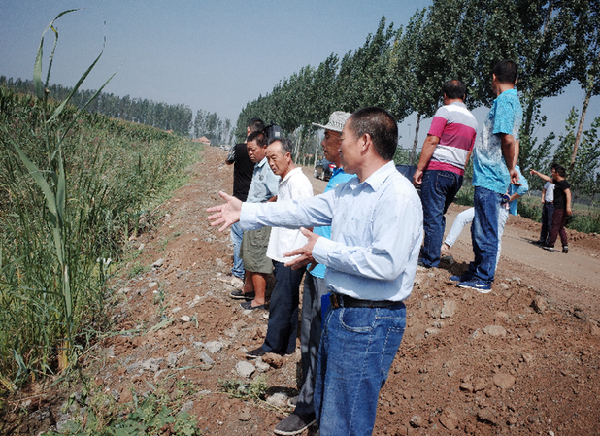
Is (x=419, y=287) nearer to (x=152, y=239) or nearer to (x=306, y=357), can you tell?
(x=306, y=357)

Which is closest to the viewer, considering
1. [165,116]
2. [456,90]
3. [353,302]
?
[353,302]

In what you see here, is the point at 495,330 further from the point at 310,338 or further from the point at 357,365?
the point at 357,365

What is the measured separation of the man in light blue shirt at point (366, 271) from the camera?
57.3 inches

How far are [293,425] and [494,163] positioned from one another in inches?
107

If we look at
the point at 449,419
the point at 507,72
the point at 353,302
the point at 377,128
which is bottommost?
the point at 449,419

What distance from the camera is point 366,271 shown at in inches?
56.9

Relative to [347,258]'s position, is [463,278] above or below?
below

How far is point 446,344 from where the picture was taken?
303 centimetres

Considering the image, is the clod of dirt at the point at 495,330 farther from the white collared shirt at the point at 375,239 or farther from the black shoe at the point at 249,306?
the black shoe at the point at 249,306

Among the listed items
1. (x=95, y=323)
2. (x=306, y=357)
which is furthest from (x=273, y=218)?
(x=95, y=323)

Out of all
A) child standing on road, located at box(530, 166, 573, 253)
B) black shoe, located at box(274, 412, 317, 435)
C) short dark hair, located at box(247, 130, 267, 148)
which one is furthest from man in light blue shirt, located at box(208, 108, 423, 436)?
child standing on road, located at box(530, 166, 573, 253)

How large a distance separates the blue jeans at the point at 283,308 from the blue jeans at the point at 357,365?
1.24 metres

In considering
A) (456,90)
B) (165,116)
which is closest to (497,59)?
(456,90)

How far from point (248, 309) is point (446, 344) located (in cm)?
197
